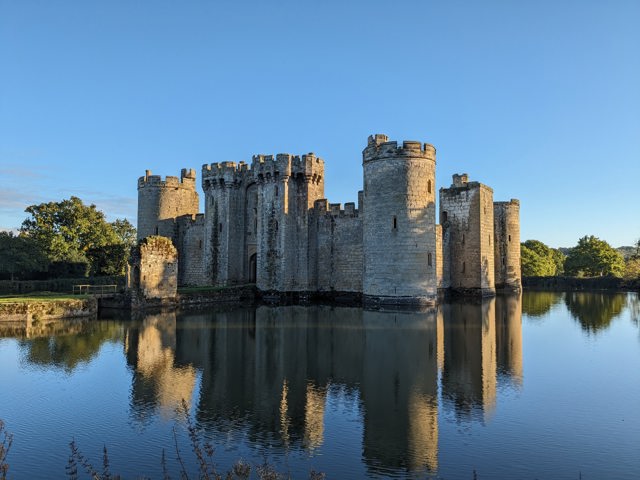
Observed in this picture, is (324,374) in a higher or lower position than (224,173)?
lower

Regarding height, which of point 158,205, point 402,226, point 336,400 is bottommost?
point 336,400

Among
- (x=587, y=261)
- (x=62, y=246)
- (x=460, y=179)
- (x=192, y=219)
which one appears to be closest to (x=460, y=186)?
(x=460, y=179)

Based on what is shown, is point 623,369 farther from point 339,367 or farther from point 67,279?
point 67,279

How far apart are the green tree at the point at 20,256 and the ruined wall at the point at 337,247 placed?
20226 millimetres

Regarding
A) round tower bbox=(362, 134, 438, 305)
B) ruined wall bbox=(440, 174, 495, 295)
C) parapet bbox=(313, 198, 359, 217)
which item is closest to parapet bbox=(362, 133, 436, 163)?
round tower bbox=(362, 134, 438, 305)

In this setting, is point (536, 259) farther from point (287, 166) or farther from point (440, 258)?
point (287, 166)

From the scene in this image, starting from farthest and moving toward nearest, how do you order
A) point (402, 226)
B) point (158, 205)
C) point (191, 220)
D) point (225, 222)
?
point (191, 220)
point (158, 205)
point (225, 222)
point (402, 226)

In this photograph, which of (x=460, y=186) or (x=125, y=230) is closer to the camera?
(x=460, y=186)

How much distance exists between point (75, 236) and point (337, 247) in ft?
73.4

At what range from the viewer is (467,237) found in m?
33.7

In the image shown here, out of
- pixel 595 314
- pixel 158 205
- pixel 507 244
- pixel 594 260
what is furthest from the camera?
pixel 594 260

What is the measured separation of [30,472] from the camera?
6.27 metres

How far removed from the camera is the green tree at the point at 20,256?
108ft

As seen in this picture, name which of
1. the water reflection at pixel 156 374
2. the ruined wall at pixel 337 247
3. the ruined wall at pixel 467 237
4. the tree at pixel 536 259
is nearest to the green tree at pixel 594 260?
the tree at pixel 536 259
